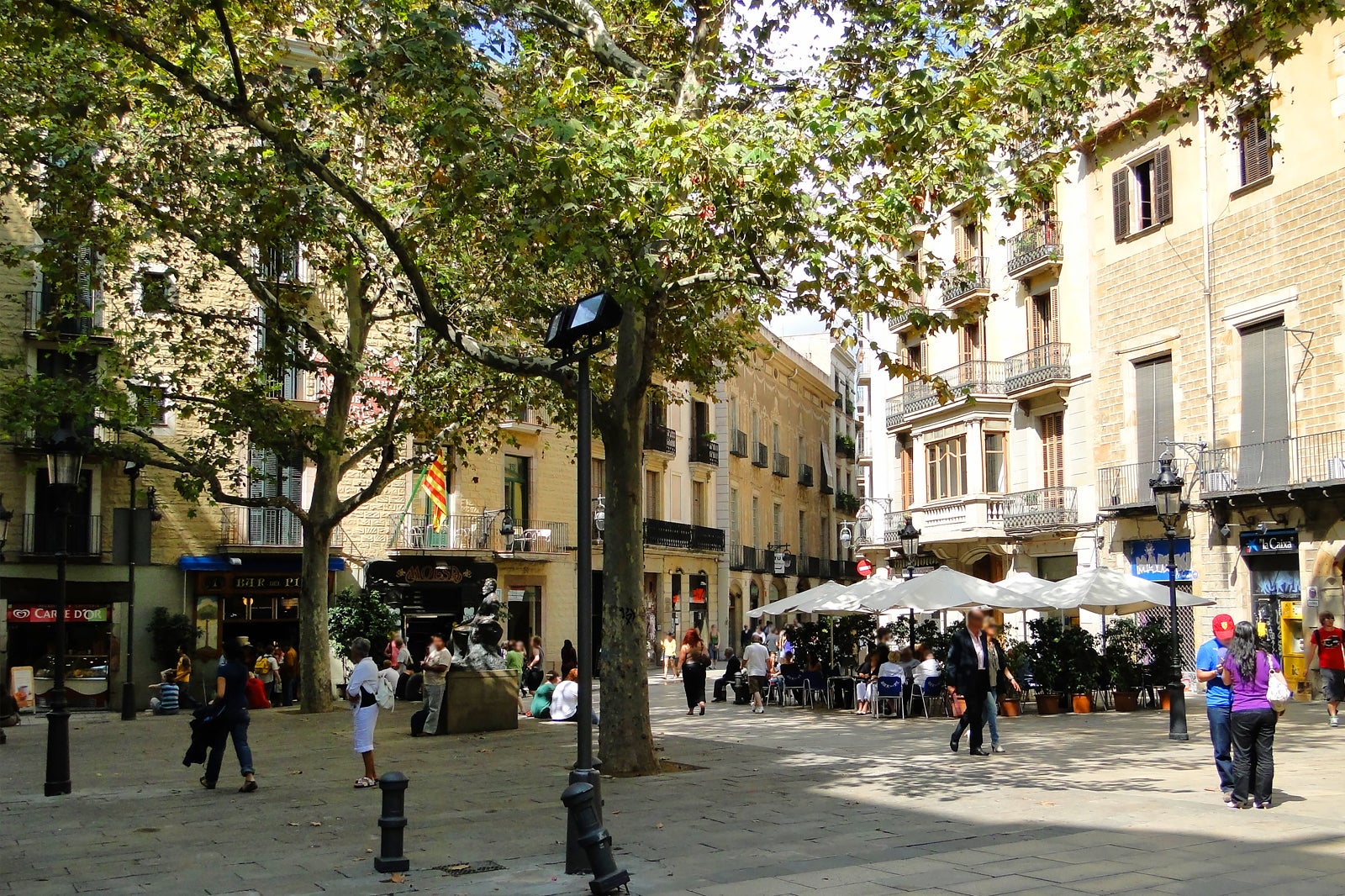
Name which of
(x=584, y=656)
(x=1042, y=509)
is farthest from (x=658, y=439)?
(x=584, y=656)

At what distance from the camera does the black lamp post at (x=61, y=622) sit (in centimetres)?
1243

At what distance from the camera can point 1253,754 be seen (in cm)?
1010

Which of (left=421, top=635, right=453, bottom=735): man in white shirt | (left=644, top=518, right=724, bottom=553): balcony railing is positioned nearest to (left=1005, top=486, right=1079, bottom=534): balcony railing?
(left=644, top=518, right=724, bottom=553): balcony railing

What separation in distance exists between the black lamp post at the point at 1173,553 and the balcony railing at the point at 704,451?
27.8m

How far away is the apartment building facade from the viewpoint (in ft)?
76.5

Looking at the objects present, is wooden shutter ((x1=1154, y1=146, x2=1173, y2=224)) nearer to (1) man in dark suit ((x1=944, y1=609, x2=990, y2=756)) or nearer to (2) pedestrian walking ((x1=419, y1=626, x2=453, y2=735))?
(1) man in dark suit ((x1=944, y1=609, x2=990, y2=756))

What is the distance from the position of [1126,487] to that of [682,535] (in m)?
18.3

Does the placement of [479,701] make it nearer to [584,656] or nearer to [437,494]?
[584,656]

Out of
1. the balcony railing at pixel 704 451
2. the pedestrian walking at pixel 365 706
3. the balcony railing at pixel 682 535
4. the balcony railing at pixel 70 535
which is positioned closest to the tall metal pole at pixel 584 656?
the pedestrian walking at pixel 365 706

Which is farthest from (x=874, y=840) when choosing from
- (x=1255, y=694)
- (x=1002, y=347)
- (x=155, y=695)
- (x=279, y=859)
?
(x=1002, y=347)

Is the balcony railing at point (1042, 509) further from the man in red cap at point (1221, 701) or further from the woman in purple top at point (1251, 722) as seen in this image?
the woman in purple top at point (1251, 722)

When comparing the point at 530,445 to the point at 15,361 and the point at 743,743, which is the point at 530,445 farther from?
the point at 743,743

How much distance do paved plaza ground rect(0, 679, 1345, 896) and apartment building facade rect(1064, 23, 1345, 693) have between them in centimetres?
836

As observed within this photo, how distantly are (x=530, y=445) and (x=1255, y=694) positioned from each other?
28545 millimetres
